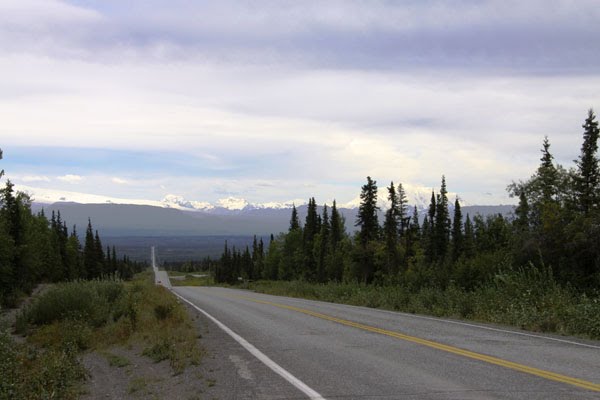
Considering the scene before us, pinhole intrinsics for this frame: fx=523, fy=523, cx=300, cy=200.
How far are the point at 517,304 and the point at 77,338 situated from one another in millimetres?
13556

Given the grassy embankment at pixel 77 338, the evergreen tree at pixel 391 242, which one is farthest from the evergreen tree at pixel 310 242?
the grassy embankment at pixel 77 338

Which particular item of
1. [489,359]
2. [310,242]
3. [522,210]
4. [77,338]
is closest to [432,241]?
[310,242]

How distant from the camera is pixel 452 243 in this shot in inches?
3770

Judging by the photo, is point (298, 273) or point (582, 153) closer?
point (582, 153)

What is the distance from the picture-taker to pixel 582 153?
51.0 meters

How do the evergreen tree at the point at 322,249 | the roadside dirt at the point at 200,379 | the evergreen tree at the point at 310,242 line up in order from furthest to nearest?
the evergreen tree at the point at 310,242
the evergreen tree at the point at 322,249
the roadside dirt at the point at 200,379

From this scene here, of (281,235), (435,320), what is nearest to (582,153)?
(435,320)

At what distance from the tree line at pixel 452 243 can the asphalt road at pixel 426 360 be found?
829 cm

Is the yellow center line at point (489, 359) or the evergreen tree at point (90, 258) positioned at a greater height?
the yellow center line at point (489, 359)

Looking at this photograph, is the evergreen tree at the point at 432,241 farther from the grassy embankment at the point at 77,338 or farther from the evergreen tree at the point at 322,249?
the grassy embankment at the point at 77,338

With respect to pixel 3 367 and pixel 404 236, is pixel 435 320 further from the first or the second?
pixel 404 236

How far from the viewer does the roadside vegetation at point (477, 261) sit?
16.5m

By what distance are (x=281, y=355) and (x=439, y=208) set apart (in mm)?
87350

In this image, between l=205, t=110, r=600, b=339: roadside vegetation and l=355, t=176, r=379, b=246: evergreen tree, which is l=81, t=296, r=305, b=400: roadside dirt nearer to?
l=205, t=110, r=600, b=339: roadside vegetation
